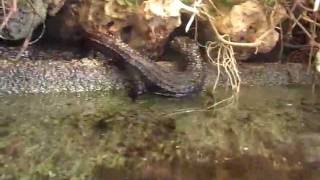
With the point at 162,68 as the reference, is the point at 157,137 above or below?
below

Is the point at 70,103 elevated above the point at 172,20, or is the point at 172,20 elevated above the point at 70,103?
the point at 172,20

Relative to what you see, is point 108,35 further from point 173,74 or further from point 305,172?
point 305,172

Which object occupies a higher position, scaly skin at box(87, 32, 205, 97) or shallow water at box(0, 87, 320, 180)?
scaly skin at box(87, 32, 205, 97)

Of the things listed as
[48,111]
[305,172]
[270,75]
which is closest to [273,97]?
[270,75]

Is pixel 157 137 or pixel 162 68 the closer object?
pixel 157 137

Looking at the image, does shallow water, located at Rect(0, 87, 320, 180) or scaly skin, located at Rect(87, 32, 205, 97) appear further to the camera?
scaly skin, located at Rect(87, 32, 205, 97)
